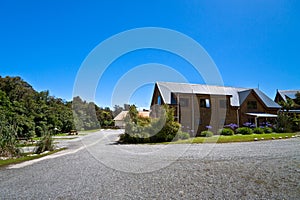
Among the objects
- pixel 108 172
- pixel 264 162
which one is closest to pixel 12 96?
pixel 108 172

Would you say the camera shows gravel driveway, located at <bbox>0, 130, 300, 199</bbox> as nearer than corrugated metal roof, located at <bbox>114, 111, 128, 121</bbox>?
Yes

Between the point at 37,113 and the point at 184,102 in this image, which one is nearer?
the point at 184,102

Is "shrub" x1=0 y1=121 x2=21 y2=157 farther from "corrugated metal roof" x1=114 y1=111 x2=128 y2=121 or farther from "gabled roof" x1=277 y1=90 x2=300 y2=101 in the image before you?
"gabled roof" x1=277 y1=90 x2=300 y2=101

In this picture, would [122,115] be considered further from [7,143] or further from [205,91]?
[7,143]

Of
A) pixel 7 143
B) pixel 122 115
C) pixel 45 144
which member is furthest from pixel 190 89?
pixel 7 143

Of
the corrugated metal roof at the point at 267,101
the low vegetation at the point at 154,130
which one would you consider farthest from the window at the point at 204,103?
the low vegetation at the point at 154,130

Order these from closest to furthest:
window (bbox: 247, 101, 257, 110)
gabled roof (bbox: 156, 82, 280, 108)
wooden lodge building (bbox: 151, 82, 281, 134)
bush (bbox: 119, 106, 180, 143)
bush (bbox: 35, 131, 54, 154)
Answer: bush (bbox: 35, 131, 54, 154)
bush (bbox: 119, 106, 180, 143)
wooden lodge building (bbox: 151, 82, 281, 134)
gabled roof (bbox: 156, 82, 280, 108)
window (bbox: 247, 101, 257, 110)

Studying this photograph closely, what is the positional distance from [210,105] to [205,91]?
196cm

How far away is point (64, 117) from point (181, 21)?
25.4 m

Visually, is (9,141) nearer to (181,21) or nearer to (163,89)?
(181,21)


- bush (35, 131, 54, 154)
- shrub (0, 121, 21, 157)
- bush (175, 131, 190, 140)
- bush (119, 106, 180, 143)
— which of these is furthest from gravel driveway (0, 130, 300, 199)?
bush (175, 131, 190, 140)

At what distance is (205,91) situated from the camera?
24.8 m

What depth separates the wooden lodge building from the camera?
22.8 meters

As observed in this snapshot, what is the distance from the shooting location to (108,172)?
596 cm
